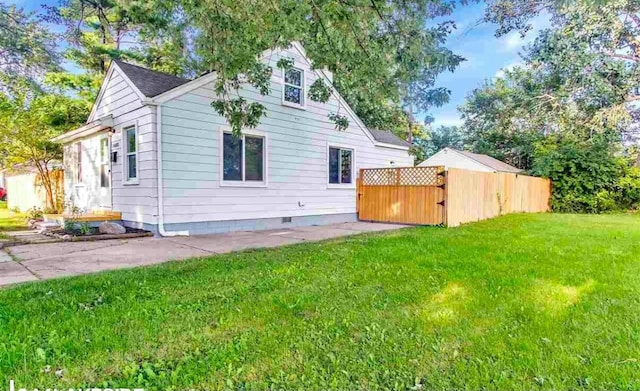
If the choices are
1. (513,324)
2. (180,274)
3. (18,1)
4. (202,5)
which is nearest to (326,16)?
(202,5)

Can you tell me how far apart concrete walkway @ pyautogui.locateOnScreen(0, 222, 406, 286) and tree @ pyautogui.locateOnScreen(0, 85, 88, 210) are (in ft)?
18.5

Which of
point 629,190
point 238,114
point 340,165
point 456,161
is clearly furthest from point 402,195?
point 456,161

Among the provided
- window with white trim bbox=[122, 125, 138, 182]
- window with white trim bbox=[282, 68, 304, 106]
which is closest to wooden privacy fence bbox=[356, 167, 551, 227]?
window with white trim bbox=[282, 68, 304, 106]

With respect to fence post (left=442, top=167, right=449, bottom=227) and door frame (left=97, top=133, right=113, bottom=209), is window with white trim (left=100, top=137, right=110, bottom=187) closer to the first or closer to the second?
door frame (left=97, top=133, right=113, bottom=209)

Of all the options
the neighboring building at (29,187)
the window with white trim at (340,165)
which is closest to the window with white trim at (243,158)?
the window with white trim at (340,165)

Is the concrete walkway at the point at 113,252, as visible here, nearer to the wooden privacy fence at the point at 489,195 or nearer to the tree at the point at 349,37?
the tree at the point at 349,37

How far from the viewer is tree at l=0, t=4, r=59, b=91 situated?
7129mm

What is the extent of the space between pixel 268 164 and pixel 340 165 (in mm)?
2985

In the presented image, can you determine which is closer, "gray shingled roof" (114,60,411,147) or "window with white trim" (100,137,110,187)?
"gray shingled roof" (114,60,411,147)

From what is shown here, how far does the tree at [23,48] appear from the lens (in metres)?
7.13

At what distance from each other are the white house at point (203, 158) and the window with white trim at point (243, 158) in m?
0.02

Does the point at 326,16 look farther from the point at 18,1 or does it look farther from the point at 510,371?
the point at 18,1

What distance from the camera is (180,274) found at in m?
4.06

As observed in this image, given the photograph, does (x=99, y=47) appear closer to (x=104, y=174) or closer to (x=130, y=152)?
(x=104, y=174)
